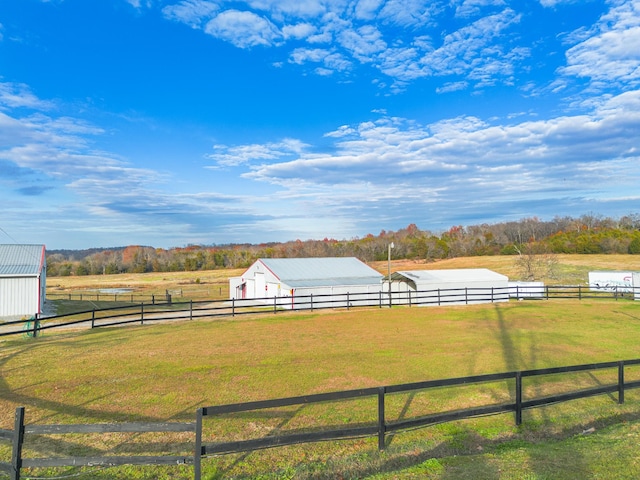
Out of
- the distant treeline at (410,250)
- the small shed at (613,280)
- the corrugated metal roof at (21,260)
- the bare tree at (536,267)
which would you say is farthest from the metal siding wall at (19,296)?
the distant treeline at (410,250)

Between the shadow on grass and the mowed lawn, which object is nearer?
the shadow on grass

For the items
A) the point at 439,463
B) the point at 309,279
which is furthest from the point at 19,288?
the point at 439,463

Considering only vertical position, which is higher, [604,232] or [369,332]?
[604,232]

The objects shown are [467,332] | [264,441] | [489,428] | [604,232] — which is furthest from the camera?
[604,232]

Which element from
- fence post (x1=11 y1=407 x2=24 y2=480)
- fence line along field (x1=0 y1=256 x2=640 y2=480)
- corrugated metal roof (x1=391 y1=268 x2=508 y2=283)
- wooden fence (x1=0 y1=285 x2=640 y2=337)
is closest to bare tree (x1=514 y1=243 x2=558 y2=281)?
corrugated metal roof (x1=391 y1=268 x2=508 y2=283)

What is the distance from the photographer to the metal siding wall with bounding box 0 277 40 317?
27.7 metres

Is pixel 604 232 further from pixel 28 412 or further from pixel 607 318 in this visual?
pixel 28 412

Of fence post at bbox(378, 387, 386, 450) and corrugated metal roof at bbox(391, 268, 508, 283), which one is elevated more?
corrugated metal roof at bbox(391, 268, 508, 283)

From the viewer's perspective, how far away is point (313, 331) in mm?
19484

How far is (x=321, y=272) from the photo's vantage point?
3569 centimetres

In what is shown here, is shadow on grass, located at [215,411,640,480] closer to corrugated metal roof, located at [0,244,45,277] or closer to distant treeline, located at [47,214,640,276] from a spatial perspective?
corrugated metal roof, located at [0,244,45,277]

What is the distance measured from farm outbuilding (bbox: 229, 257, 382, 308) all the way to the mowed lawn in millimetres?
8786

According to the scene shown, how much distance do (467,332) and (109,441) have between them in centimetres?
1533

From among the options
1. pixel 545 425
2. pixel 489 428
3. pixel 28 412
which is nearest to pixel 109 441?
pixel 28 412
